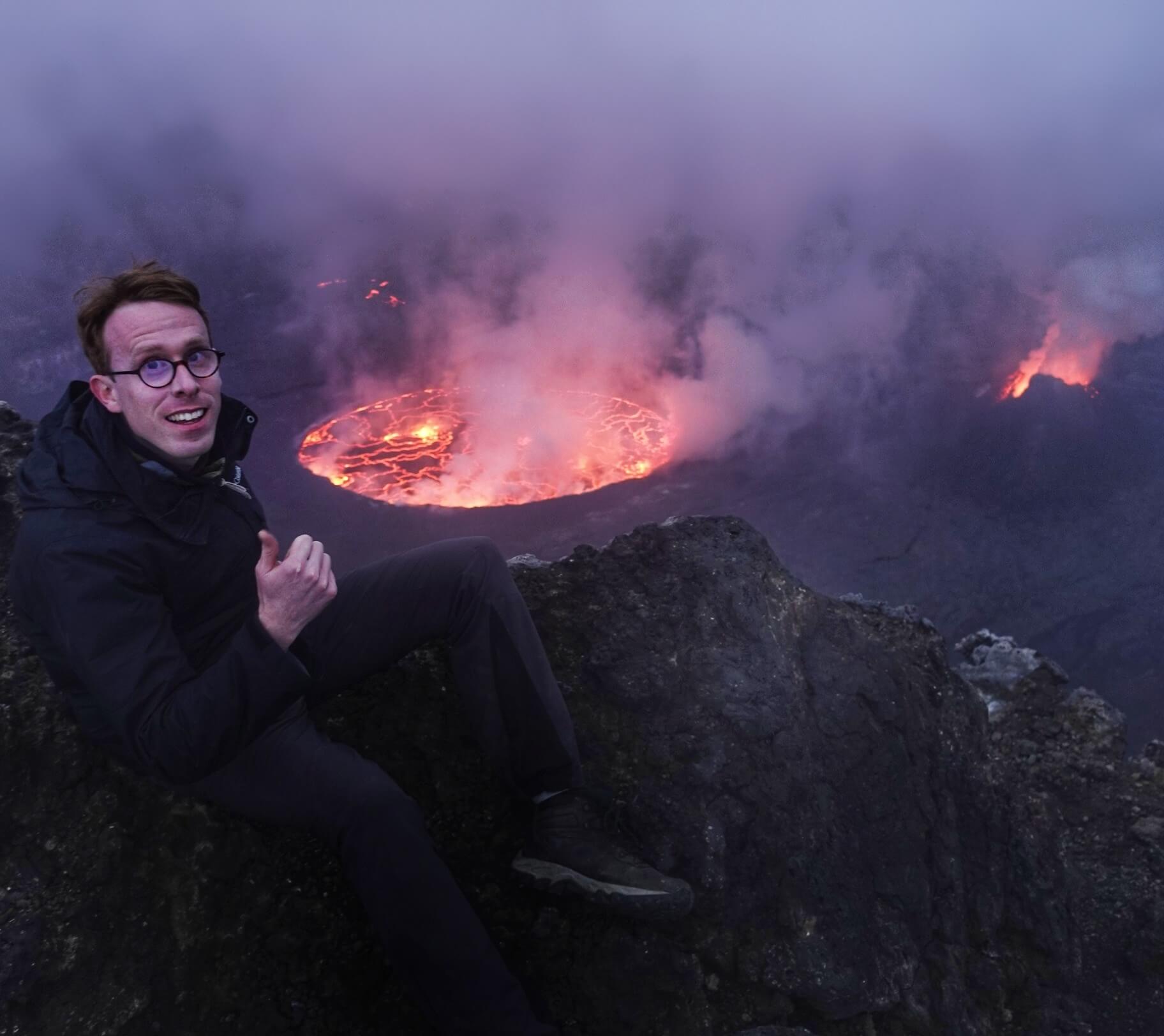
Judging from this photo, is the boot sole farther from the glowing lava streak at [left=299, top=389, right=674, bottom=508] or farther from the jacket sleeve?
the glowing lava streak at [left=299, top=389, right=674, bottom=508]

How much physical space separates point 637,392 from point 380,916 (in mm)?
9341

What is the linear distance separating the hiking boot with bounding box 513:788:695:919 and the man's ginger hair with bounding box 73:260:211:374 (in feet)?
5.99

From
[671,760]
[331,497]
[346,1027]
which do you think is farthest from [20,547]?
[331,497]

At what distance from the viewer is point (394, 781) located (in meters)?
2.43

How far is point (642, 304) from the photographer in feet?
40.8

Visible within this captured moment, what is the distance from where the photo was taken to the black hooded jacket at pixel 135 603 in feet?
6.44

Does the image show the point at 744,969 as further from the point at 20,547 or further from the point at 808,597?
the point at 20,547

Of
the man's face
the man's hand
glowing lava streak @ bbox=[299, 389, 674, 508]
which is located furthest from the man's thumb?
glowing lava streak @ bbox=[299, 389, 674, 508]

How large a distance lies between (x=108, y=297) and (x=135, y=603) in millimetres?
848

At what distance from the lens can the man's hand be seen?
2.03 m

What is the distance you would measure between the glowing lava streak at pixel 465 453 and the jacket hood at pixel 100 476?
19.7 feet

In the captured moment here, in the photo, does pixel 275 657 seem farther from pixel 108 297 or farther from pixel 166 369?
pixel 108 297

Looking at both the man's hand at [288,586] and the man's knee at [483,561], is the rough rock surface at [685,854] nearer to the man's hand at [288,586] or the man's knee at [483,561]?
the man's knee at [483,561]

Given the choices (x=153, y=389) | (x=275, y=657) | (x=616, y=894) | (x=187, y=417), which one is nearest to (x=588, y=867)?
(x=616, y=894)
